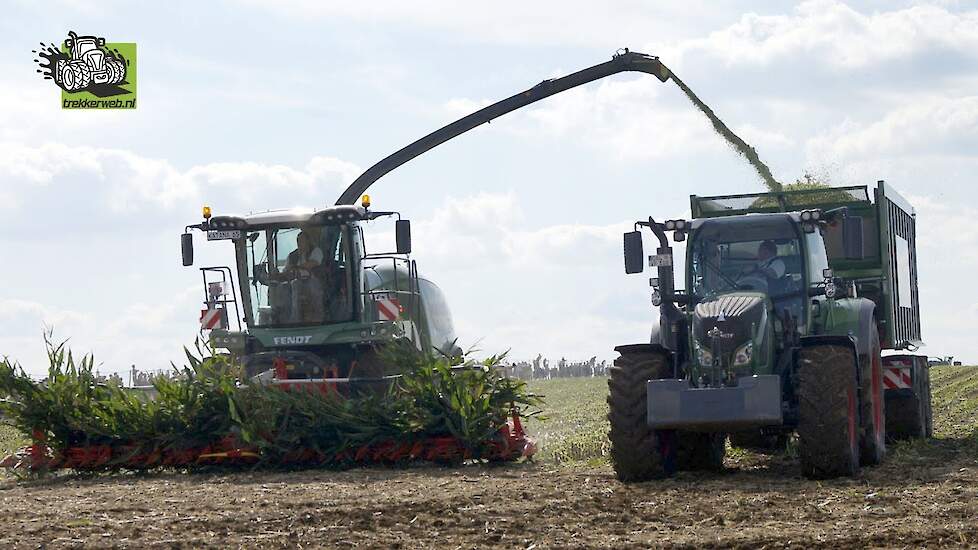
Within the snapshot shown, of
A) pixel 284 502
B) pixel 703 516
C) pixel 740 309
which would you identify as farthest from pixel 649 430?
pixel 284 502

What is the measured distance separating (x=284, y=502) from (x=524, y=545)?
114 inches

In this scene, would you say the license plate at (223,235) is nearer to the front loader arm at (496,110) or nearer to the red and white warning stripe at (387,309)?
the red and white warning stripe at (387,309)

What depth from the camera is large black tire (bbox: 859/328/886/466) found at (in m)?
12.6

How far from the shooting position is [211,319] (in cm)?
1681

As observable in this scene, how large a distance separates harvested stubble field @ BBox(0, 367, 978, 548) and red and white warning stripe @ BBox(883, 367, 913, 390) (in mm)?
1656

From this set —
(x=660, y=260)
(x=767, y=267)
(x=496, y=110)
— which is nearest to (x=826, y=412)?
(x=767, y=267)

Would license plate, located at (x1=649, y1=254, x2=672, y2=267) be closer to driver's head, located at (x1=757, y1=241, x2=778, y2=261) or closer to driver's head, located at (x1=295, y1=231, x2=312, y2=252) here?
driver's head, located at (x1=757, y1=241, x2=778, y2=261)

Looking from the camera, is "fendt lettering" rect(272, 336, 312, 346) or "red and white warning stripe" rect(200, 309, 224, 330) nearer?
"fendt lettering" rect(272, 336, 312, 346)

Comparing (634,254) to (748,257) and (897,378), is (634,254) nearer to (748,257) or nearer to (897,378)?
(748,257)

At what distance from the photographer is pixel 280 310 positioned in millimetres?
16875

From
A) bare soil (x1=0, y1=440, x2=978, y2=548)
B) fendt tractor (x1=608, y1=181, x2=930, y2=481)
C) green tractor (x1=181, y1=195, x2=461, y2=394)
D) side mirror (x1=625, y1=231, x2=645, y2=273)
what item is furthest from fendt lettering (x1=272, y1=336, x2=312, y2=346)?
side mirror (x1=625, y1=231, x2=645, y2=273)

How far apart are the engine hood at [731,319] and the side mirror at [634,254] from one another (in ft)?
2.76

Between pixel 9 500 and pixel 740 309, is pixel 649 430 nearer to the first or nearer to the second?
pixel 740 309

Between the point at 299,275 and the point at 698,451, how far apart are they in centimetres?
590
